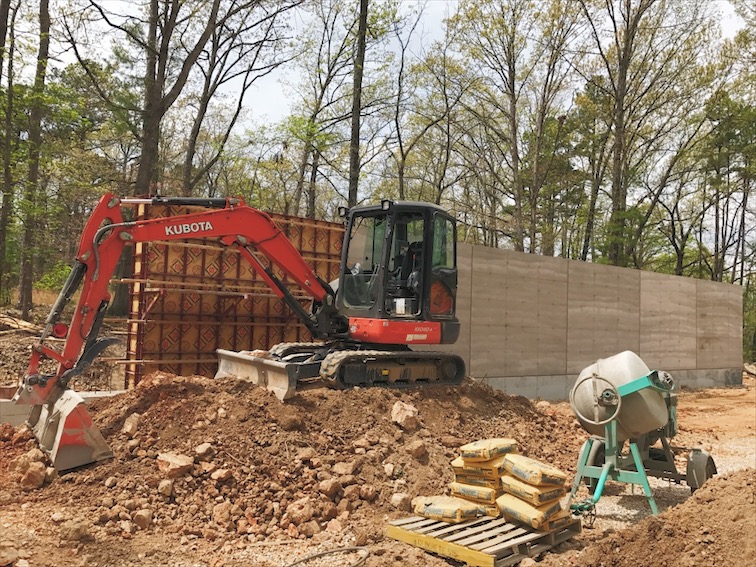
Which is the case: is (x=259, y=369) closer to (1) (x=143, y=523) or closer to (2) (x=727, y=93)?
(1) (x=143, y=523)

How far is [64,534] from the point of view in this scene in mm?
4719

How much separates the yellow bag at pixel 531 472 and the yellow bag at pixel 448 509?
1.58ft

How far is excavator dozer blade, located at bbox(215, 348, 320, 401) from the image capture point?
7336 mm

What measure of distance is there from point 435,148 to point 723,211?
64.4 ft

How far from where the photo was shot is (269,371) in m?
7.70

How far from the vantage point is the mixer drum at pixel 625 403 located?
638cm

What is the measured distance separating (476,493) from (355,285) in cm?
401

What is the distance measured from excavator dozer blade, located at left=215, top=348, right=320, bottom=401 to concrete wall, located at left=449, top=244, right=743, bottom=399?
214 inches

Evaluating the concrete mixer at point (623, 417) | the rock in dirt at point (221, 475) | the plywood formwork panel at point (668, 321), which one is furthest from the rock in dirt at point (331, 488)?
the plywood formwork panel at point (668, 321)

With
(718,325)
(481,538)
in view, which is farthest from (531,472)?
(718,325)

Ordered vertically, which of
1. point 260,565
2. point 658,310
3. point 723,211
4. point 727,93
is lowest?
point 260,565

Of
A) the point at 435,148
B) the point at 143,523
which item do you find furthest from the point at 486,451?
the point at 435,148

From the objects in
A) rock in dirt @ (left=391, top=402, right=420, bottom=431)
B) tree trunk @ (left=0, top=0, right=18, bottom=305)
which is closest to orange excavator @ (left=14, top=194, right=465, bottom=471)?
rock in dirt @ (left=391, top=402, right=420, bottom=431)

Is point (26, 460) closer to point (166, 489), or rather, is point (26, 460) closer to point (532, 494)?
point (166, 489)
